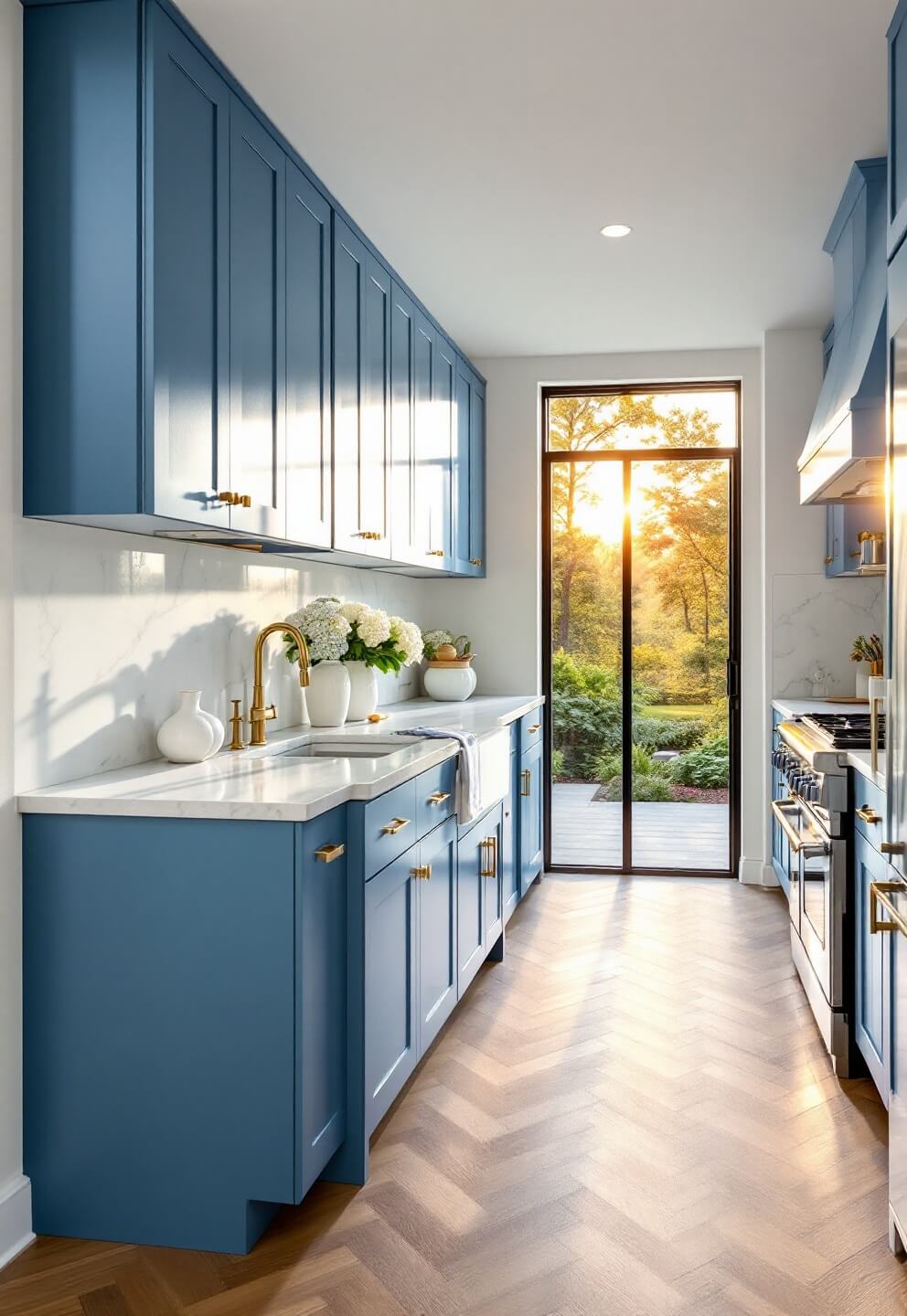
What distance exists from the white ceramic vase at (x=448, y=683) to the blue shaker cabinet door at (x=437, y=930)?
181 centimetres

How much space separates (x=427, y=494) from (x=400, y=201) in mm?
1240

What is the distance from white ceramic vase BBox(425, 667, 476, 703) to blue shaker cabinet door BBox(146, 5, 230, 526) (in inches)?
105

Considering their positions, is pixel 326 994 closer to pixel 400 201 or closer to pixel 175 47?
pixel 175 47

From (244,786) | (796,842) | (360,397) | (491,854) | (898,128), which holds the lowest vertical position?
(491,854)

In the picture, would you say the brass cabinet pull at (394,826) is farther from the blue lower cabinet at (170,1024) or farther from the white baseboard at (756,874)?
the white baseboard at (756,874)

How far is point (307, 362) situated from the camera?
2.97m

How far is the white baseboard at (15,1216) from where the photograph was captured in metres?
2.12

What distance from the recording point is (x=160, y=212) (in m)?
2.15

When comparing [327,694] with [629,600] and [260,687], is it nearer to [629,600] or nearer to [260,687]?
[260,687]

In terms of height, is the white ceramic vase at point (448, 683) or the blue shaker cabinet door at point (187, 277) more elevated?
the blue shaker cabinet door at point (187, 277)

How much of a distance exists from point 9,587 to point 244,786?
0.63 metres

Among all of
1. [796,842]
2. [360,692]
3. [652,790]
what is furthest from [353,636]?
[652,790]

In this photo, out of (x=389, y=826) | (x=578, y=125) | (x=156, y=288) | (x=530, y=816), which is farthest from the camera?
(x=530, y=816)

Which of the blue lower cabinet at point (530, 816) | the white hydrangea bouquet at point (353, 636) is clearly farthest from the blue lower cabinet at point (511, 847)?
the white hydrangea bouquet at point (353, 636)
